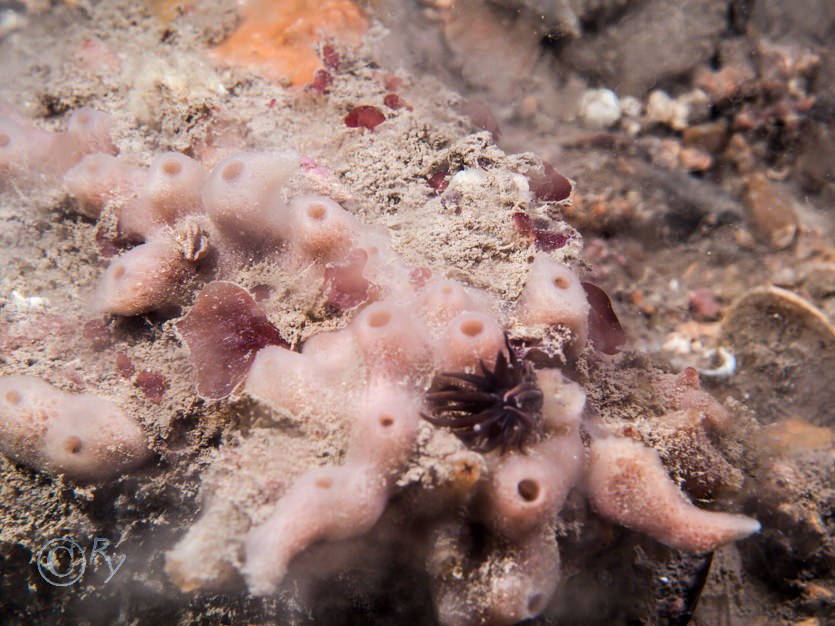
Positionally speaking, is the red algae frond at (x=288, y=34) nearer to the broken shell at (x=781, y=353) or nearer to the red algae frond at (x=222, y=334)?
the red algae frond at (x=222, y=334)

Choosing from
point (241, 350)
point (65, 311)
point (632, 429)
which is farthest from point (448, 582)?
point (65, 311)

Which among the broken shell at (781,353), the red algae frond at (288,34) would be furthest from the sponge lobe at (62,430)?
the broken shell at (781,353)

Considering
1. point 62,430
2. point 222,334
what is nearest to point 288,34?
point 222,334

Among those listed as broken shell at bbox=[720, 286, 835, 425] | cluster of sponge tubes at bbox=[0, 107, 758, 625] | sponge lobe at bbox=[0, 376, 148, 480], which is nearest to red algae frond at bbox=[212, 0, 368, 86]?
cluster of sponge tubes at bbox=[0, 107, 758, 625]

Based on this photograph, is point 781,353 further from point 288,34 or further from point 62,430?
point 62,430

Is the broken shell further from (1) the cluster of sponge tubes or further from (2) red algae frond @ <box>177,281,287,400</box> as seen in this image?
(2) red algae frond @ <box>177,281,287,400</box>

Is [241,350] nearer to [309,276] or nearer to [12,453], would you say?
[309,276]
